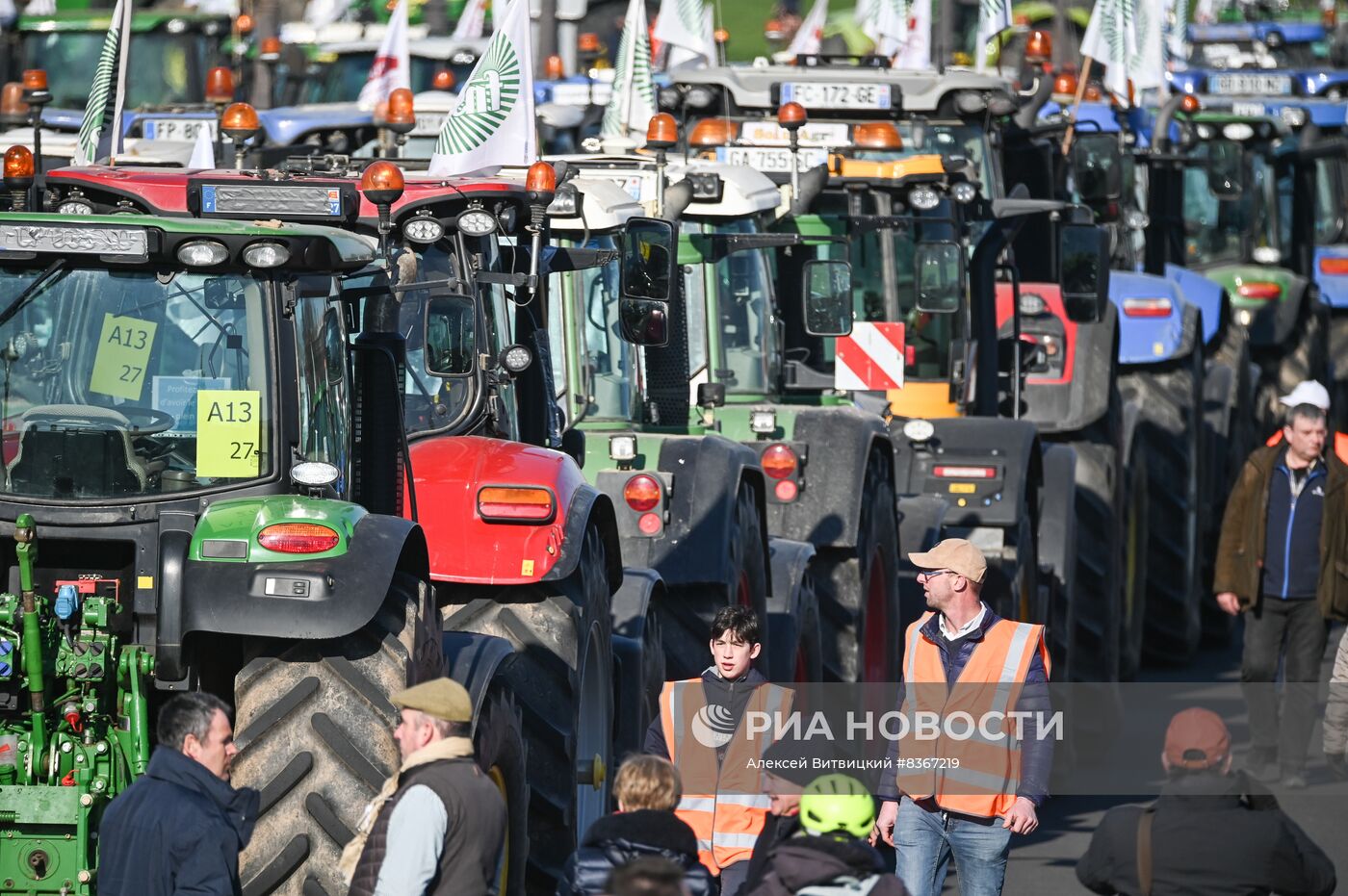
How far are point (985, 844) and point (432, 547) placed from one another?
2.03 meters

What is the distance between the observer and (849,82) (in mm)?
15039

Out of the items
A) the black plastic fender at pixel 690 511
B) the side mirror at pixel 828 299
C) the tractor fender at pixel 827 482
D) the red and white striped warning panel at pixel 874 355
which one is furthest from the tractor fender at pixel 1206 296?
the black plastic fender at pixel 690 511

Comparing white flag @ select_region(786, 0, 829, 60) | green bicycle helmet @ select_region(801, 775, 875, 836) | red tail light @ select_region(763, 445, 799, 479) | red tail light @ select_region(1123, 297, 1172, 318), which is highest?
white flag @ select_region(786, 0, 829, 60)

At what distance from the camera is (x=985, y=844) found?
795 cm

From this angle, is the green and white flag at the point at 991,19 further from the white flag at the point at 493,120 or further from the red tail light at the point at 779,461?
the white flag at the point at 493,120

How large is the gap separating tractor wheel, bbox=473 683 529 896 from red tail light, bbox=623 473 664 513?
8.60ft

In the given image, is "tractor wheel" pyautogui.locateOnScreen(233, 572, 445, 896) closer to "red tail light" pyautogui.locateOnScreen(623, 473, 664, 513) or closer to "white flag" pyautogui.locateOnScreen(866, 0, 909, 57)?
"red tail light" pyautogui.locateOnScreen(623, 473, 664, 513)

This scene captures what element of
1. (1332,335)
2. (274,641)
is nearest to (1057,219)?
(1332,335)

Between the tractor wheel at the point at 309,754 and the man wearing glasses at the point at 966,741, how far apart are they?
159cm

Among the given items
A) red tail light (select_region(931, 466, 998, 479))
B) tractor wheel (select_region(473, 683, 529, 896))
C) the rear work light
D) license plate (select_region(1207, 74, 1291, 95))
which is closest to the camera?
tractor wheel (select_region(473, 683, 529, 896))

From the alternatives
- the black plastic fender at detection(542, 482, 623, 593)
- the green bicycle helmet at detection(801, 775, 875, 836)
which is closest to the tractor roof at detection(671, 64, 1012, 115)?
the black plastic fender at detection(542, 482, 623, 593)

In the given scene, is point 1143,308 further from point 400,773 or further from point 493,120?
point 400,773

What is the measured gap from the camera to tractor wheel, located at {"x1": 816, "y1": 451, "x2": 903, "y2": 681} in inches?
479

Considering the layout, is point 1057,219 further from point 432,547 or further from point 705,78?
point 432,547
